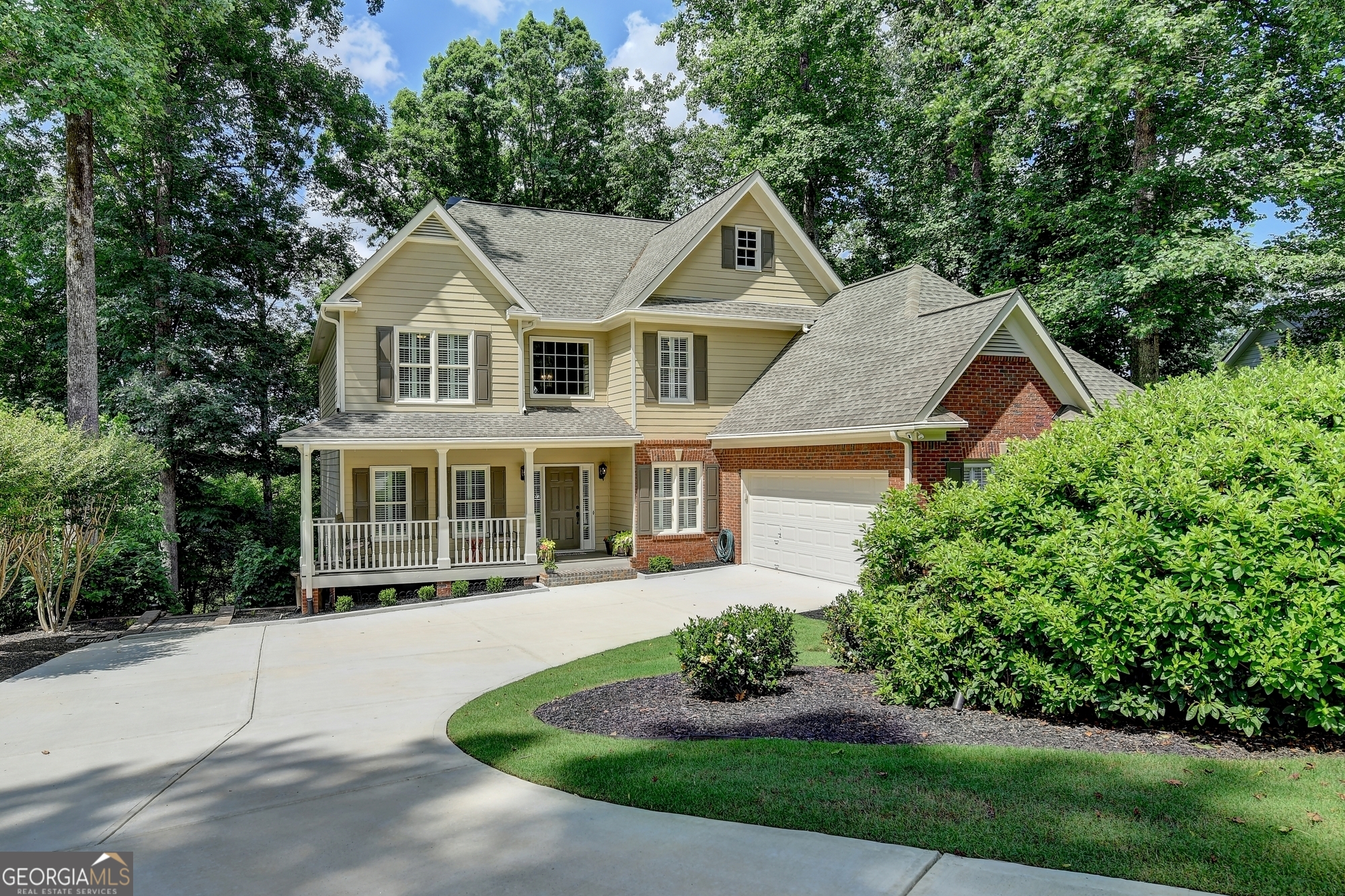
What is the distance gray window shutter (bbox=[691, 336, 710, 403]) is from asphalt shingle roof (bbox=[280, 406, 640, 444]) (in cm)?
206

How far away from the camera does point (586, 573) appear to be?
16.5m

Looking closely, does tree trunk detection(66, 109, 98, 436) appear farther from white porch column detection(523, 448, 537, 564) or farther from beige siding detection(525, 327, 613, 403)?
beige siding detection(525, 327, 613, 403)

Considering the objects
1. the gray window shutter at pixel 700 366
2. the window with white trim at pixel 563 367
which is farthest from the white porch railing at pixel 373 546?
the gray window shutter at pixel 700 366

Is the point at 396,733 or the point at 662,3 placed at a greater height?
the point at 662,3

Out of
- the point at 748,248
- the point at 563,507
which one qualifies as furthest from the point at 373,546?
the point at 748,248

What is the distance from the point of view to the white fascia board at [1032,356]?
42.1 ft

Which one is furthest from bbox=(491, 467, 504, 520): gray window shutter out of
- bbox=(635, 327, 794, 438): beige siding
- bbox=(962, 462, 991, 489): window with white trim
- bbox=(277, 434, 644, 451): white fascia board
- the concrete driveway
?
bbox=(962, 462, 991, 489): window with white trim

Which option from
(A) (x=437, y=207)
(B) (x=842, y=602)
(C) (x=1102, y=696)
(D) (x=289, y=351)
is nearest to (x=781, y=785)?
(C) (x=1102, y=696)

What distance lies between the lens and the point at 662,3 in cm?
3022

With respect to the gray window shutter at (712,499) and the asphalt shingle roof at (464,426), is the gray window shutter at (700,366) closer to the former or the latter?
the gray window shutter at (712,499)

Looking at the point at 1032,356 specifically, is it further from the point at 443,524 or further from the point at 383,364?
the point at 383,364

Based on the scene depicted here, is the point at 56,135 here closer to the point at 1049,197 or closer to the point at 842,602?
the point at 842,602

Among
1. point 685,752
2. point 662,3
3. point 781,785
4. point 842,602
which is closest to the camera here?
point 781,785

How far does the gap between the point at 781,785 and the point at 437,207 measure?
15.0 m
